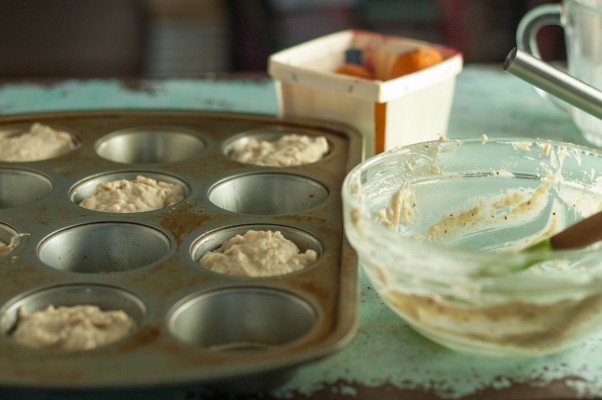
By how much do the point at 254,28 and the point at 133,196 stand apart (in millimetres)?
2813

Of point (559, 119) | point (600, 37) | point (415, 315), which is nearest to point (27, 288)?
point (415, 315)

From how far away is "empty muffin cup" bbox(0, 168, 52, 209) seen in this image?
176 centimetres

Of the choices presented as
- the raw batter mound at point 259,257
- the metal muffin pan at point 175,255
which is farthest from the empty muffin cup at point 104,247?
the raw batter mound at point 259,257

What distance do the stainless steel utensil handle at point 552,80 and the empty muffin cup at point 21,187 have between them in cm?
96

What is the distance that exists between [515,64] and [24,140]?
3.73 feet

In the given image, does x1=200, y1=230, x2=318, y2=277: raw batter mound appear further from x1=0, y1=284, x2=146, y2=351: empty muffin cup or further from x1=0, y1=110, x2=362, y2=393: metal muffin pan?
x1=0, y1=284, x2=146, y2=351: empty muffin cup

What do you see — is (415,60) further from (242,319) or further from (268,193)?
(242,319)

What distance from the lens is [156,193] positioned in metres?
1.71

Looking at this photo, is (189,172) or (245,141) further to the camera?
(245,141)

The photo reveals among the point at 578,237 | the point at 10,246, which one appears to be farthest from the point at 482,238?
the point at 10,246

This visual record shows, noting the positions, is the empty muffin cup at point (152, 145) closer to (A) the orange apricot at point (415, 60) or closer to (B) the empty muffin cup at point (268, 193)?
(B) the empty muffin cup at point (268, 193)

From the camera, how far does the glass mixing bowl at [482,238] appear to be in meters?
1.14

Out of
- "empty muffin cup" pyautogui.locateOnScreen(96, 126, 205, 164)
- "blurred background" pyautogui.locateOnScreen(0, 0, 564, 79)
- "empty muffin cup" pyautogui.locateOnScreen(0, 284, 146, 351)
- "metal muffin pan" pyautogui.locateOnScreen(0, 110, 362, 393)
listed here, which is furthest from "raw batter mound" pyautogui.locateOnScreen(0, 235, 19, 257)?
"blurred background" pyautogui.locateOnScreen(0, 0, 564, 79)

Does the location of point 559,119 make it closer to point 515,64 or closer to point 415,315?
point 515,64
